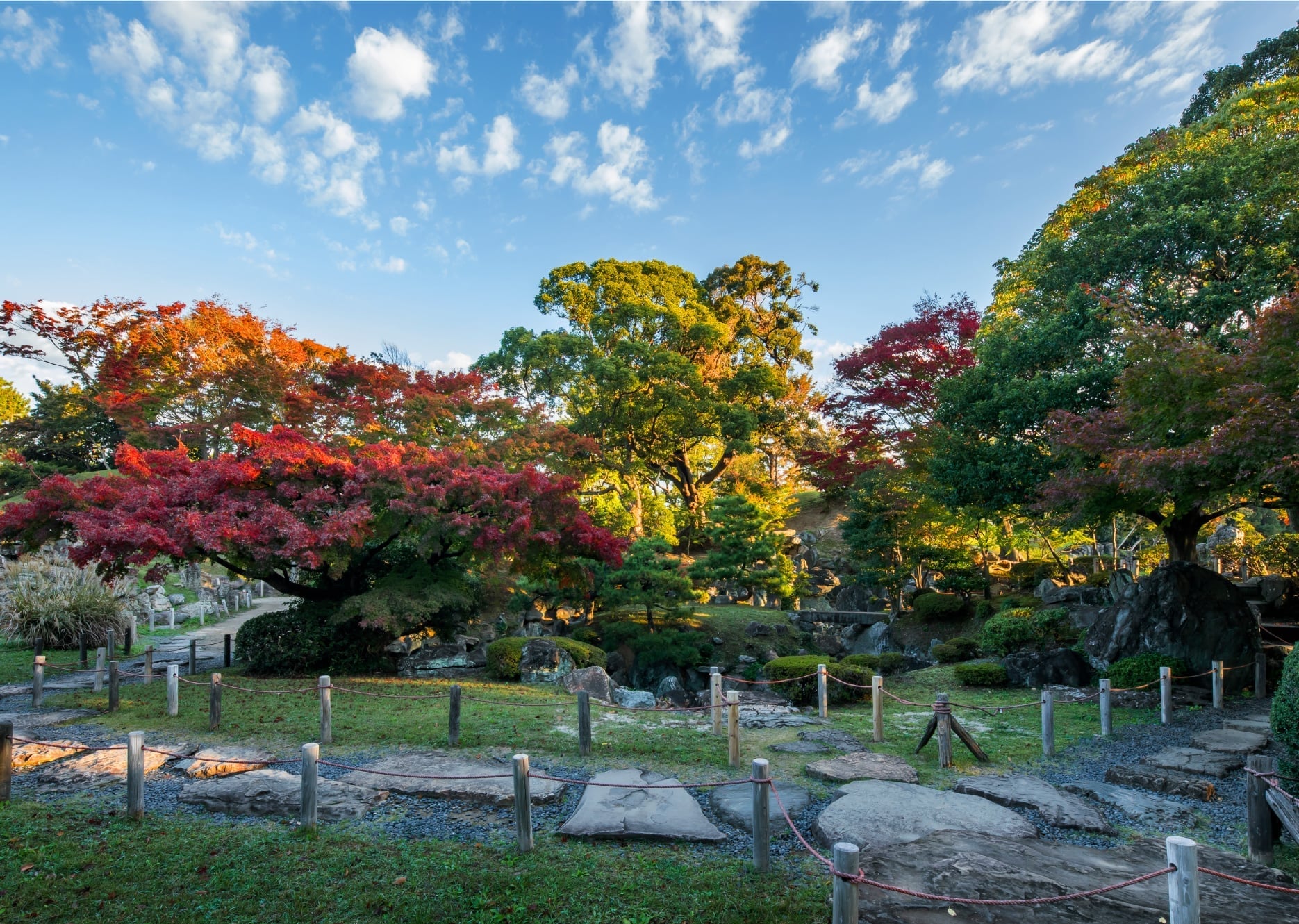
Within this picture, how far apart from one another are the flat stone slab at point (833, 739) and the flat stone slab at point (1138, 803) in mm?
2314

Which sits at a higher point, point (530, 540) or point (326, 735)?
point (530, 540)

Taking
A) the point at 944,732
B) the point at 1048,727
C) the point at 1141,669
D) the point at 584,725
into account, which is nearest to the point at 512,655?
the point at 584,725

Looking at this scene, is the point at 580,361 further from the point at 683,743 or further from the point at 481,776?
the point at 481,776

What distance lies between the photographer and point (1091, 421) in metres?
11.0

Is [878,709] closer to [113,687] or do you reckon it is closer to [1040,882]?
[1040,882]

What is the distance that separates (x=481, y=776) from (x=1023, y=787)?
515cm

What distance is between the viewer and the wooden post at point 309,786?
17.4ft

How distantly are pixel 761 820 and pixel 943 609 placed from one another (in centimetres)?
1613

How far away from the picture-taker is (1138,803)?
6.22 metres

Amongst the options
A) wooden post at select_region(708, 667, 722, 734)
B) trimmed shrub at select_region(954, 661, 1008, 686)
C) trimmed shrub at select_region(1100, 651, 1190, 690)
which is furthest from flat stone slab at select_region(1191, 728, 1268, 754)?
wooden post at select_region(708, 667, 722, 734)

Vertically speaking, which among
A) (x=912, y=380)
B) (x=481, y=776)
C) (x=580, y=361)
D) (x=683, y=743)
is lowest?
(x=683, y=743)

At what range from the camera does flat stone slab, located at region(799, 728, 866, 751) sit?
27.3 feet

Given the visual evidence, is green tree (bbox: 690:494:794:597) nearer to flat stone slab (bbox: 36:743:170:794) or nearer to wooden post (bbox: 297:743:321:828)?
flat stone slab (bbox: 36:743:170:794)

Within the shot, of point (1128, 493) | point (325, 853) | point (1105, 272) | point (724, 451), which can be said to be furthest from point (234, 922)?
point (724, 451)
